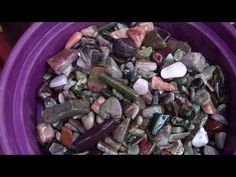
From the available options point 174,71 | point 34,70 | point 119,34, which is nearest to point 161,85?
point 174,71

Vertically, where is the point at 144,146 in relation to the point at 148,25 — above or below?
below

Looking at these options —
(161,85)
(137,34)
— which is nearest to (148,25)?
(137,34)

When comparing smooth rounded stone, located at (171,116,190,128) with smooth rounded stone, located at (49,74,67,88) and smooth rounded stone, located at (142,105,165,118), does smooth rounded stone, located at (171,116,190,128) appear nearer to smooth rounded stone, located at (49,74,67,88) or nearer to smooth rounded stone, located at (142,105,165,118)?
smooth rounded stone, located at (142,105,165,118)

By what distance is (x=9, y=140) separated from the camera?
0.63 metres

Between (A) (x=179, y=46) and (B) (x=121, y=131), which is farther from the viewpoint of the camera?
(A) (x=179, y=46)

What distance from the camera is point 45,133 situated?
695mm

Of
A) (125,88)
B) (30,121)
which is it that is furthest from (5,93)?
(125,88)

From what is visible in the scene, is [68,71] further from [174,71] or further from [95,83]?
[174,71]

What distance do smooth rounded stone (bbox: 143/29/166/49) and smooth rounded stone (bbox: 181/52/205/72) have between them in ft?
0.18

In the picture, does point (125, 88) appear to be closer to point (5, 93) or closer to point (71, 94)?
point (71, 94)

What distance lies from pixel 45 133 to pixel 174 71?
272mm

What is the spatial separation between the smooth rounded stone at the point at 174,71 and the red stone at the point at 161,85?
0.6 inches

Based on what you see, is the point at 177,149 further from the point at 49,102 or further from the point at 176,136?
the point at 49,102

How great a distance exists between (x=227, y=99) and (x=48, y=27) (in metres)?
0.38
